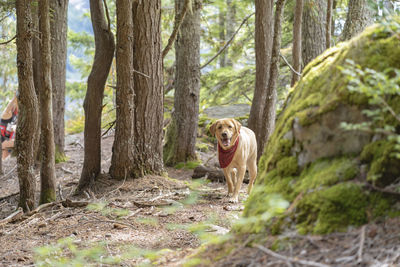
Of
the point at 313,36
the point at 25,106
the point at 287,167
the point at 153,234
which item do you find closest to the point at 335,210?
the point at 287,167

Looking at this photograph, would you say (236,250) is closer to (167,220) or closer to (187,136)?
(167,220)

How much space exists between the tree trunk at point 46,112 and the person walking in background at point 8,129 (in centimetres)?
1032

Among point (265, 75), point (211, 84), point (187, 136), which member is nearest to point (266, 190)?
point (265, 75)

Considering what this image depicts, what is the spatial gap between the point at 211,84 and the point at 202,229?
16561mm

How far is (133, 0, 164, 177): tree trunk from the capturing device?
8.38 m

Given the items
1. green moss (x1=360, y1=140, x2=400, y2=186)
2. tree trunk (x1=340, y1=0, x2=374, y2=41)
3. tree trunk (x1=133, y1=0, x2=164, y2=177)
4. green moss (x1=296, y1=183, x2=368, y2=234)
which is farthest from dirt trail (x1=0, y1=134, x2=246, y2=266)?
tree trunk (x1=340, y1=0, x2=374, y2=41)

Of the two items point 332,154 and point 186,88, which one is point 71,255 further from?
point 186,88

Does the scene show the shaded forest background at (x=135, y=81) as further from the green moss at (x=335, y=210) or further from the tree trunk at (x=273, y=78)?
the green moss at (x=335, y=210)

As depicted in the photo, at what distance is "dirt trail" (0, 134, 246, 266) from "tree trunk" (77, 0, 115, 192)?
0.41 meters

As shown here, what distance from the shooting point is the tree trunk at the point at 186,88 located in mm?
11734

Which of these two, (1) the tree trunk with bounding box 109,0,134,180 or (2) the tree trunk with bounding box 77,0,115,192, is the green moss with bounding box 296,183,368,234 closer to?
(1) the tree trunk with bounding box 109,0,134,180

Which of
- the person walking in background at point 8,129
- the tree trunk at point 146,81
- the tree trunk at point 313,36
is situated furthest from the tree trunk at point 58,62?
the tree trunk at point 313,36

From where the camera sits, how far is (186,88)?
38.7 ft

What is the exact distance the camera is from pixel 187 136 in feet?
39.4
